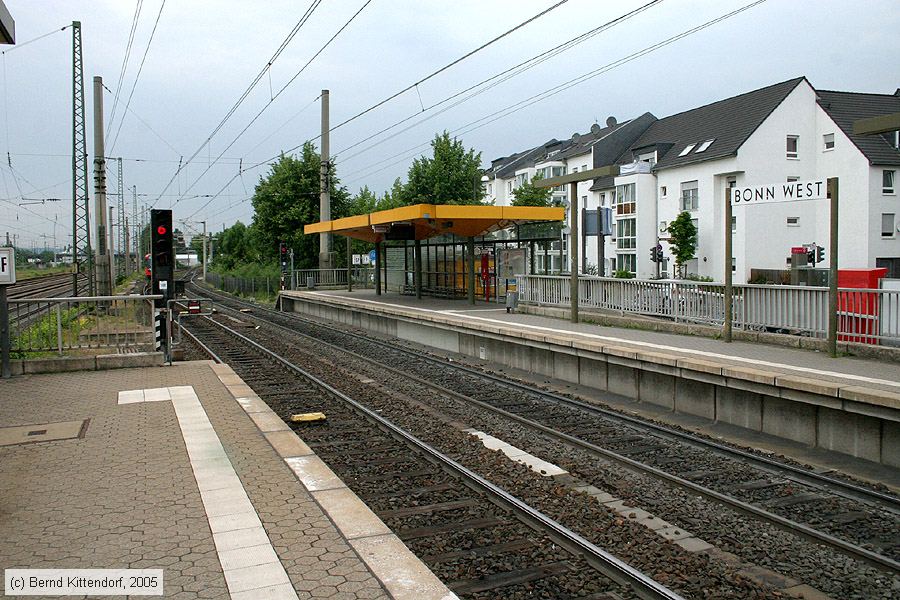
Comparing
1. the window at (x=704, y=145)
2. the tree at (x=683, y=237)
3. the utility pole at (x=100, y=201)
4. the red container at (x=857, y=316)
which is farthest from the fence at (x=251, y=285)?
the red container at (x=857, y=316)

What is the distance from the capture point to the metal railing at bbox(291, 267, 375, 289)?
40.2 meters

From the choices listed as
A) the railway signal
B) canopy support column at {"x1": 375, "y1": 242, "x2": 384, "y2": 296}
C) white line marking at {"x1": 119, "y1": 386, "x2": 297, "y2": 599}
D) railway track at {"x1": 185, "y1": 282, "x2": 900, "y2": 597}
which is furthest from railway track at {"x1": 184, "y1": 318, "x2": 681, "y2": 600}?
canopy support column at {"x1": 375, "y1": 242, "x2": 384, "y2": 296}

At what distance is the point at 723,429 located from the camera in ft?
32.6

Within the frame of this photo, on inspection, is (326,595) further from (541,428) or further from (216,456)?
(541,428)

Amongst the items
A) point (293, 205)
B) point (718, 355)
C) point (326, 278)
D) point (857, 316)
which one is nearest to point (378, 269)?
point (326, 278)

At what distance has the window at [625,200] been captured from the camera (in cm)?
5562

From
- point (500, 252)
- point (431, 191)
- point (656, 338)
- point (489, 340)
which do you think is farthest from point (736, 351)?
point (431, 191)

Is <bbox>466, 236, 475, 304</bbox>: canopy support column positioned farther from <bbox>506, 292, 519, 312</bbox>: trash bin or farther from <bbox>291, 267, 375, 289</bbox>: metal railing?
<bbox>291, 267, 375, 289</bbox>: metal railing

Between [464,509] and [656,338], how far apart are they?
332 inches

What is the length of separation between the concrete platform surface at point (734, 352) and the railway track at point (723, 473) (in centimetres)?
167

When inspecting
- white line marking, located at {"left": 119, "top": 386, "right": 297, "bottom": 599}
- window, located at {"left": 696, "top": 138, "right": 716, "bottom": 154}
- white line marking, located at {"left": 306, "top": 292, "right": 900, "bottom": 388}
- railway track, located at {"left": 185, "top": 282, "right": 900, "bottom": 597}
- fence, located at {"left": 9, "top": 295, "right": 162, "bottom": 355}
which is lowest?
railway track, located at {"left": 185, "top": 282, "right": 900, "bottom": 597}

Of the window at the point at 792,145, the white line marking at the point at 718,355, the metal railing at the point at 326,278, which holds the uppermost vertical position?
the window at the point at 792,145

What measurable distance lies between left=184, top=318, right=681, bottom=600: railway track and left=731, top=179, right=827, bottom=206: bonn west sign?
7.11m

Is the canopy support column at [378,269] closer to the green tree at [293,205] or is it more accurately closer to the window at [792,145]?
the green tree at [293,205]
